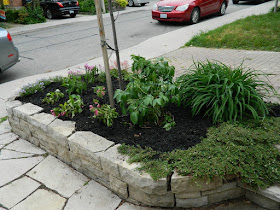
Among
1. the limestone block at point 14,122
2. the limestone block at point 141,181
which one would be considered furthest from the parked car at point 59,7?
the limestone block at point 141,181

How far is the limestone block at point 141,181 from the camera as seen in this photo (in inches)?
95.0

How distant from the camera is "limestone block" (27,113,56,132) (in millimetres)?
3361

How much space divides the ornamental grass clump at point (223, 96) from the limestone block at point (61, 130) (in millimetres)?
1467

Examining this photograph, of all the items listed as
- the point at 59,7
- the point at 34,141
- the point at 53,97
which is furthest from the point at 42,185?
the point at 59,7

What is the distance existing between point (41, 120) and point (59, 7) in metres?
15.1

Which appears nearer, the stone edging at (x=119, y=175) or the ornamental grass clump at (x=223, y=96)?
the stone edging at (x=119, y=175)

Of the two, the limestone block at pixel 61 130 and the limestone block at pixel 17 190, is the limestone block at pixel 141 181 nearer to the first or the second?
the limestone block at pixel 61 130

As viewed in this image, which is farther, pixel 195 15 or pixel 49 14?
pixel 49 14

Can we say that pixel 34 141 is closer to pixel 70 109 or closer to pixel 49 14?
pixel 70 109

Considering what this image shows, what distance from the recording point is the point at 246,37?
27.3 feet

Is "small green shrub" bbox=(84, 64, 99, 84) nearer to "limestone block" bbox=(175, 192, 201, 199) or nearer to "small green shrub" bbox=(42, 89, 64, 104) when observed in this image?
"small green shrub" bbox=(42, 89, 64, 104)

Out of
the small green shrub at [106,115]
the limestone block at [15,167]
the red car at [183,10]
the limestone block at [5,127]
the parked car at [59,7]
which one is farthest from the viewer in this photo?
the parked car at [59,7]

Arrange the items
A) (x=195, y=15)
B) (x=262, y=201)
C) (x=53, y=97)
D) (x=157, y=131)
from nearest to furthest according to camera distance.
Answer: (x=262, y=201) → (x=157, y=131) → (x=53, y=97) → (x=195, y=15)

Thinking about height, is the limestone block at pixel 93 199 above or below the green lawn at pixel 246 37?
below
